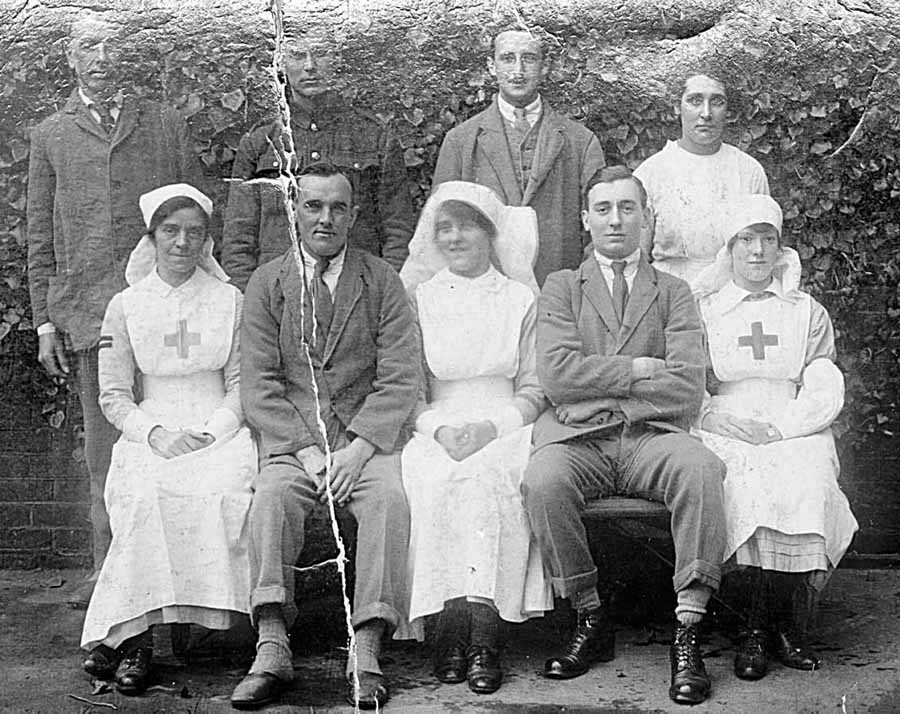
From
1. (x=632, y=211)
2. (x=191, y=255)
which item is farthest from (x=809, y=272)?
(x=191, y=255)

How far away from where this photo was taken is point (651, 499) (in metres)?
3.66

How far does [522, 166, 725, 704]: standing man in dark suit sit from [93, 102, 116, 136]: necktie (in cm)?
132

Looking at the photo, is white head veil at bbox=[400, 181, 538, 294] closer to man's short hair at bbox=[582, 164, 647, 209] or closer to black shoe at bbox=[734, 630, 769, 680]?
man's short hair at bbox=[582, 164, 647, 209]

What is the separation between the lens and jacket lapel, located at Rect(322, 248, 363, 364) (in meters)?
3.69

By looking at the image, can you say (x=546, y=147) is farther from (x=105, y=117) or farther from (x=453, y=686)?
(x=453, y=686)

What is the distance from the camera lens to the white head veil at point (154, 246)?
12.5ft

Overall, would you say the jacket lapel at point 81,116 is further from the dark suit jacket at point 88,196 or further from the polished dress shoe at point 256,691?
the polished dress shoe at point 256,691

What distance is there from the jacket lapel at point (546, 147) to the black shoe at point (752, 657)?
4.50 ft

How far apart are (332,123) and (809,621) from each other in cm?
195

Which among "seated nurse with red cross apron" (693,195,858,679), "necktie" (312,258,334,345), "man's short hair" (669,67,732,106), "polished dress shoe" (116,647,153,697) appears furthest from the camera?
"man's short hair" (669,67,732,106)

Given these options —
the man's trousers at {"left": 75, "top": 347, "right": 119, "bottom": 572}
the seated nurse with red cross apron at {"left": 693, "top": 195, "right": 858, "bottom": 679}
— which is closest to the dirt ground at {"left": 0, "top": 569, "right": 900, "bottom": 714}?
the seated nurse with red cross apron at {"left": 693, "top": 195, "right": 858, "bottom": 679}

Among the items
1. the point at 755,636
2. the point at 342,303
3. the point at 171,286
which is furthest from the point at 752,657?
the point at 171,286

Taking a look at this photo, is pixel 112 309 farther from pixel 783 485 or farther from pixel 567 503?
pixel 783 485

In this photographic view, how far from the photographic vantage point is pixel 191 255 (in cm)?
378
